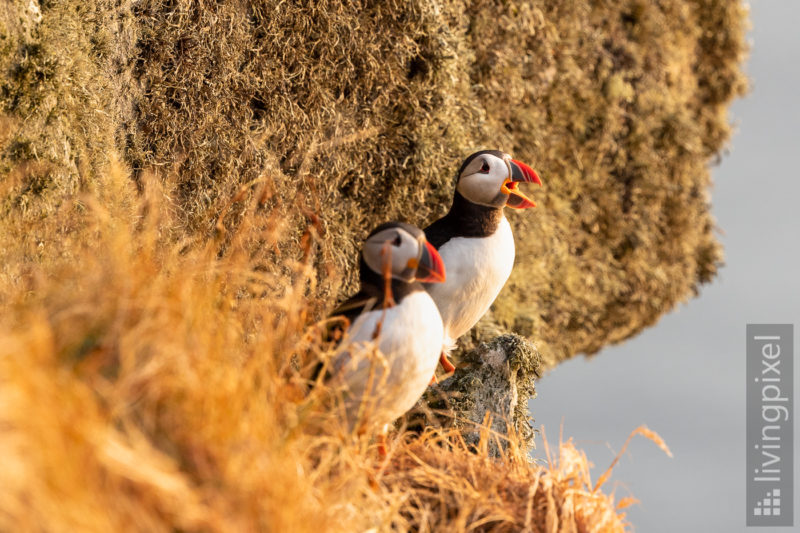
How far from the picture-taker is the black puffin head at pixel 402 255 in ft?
8.45

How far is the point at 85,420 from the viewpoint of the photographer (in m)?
1.77

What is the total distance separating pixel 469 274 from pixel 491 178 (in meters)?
0.38

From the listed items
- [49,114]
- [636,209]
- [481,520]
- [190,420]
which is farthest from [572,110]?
[190,420]

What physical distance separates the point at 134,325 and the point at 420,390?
0.92 meters

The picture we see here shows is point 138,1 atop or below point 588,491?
atop

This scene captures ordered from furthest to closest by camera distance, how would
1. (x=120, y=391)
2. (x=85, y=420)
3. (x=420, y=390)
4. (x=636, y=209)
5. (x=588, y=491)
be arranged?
(x=636, y=209) → (x=588, y=491) → (x=420, y=390) → (x=120, y=391) → (x=85, y=420)

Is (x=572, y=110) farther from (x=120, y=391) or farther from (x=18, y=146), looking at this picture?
(x=120, y=391)

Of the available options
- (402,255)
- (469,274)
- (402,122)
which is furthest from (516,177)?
(402,122)

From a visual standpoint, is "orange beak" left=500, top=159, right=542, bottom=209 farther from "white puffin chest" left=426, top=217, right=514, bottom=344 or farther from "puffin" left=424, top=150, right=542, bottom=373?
"white puffin chest" left=426, top=217, right=514, bottom=344

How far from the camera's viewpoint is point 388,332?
98.7 inches

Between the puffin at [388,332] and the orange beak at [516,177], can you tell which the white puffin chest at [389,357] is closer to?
the puffin at [388,332]

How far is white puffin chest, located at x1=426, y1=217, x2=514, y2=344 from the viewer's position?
333 centimetres

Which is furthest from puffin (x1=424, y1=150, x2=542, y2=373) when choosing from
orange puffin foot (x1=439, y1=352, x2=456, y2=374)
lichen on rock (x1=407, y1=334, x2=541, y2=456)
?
lichen on rock (x1=407, y1=334, x2=541, y2=456)

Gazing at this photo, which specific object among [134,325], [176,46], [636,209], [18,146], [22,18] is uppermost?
[636,209]
